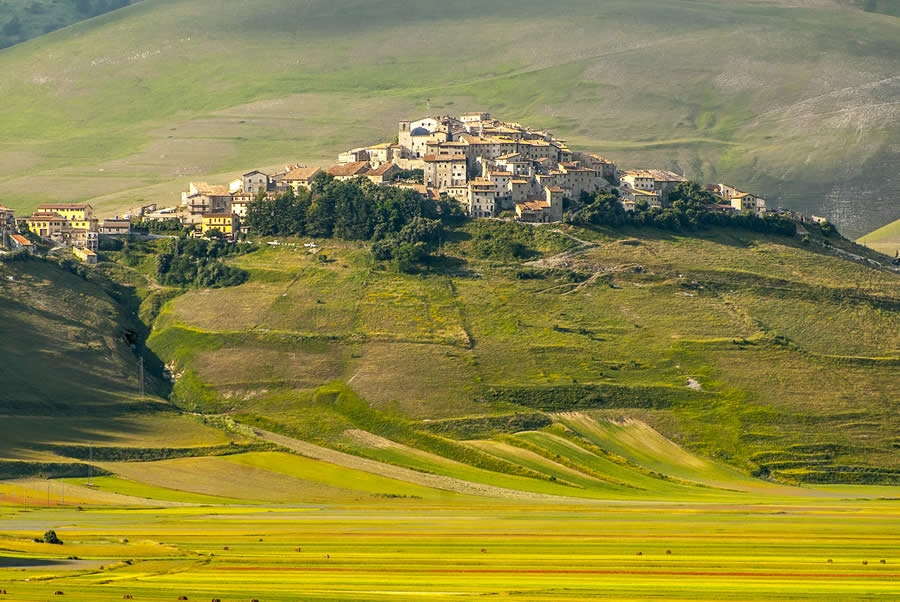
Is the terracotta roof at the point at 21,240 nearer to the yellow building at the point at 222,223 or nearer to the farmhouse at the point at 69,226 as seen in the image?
the farmhouse at the point at 69,226

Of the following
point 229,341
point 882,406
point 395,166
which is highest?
point 395,166

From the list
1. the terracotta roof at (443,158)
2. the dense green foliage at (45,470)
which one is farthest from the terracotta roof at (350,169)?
the dense green foliage at (45,470)

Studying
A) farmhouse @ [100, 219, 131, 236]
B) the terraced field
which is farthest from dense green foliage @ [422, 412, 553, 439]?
farmhouse @ [100, 219, 131, 236]

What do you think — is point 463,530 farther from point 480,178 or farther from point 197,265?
point 480,178

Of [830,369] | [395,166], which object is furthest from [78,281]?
[830,369]

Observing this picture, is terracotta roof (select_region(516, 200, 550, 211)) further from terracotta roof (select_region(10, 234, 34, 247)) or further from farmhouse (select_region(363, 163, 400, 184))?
terracotta roof (select_region(10, 234, 34, 247))

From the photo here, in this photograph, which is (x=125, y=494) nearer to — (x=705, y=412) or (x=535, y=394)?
(x=535, y=394)
